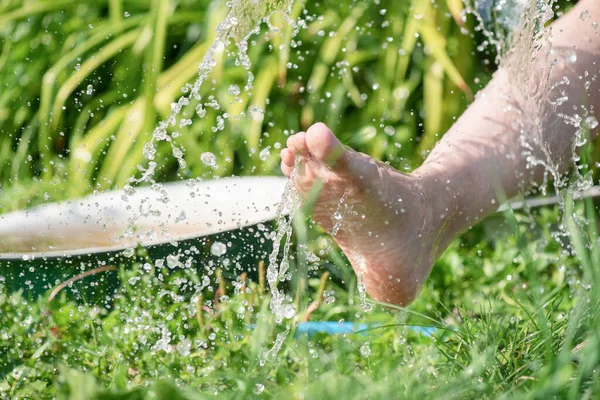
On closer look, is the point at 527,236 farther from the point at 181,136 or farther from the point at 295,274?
the point at 181,136

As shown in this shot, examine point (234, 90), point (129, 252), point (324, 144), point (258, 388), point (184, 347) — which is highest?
point (234, 90)

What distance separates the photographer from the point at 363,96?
8.52 ft

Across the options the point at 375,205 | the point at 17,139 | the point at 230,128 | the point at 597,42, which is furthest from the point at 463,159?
the point at 17,139

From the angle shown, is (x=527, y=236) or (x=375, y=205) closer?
(x=375, y=205)

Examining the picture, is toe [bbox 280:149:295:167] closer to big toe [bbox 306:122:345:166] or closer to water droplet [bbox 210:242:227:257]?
big toe [bbox 306:122:345:166]

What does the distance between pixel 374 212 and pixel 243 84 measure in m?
1.34

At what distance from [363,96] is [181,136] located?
59 centimetres

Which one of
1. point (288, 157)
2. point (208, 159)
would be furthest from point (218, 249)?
point (208, 159)

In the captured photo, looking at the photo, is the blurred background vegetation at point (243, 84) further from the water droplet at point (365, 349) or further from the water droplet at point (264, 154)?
the water droplet at point (365, 349)

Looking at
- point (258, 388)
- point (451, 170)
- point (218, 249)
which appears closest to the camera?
point (258, 388)

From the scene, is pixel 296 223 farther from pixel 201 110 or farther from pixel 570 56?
pixel 201 110

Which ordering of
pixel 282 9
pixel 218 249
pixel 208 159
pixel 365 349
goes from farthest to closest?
1. pixel 208 159
2. pixel 282 9
3. pixel 218 249
4. pixel 365 349

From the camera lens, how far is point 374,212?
140 centimetres

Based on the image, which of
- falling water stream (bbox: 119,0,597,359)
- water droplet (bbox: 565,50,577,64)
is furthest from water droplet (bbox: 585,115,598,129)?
water droplet (bbox: 565,50,577,64)
